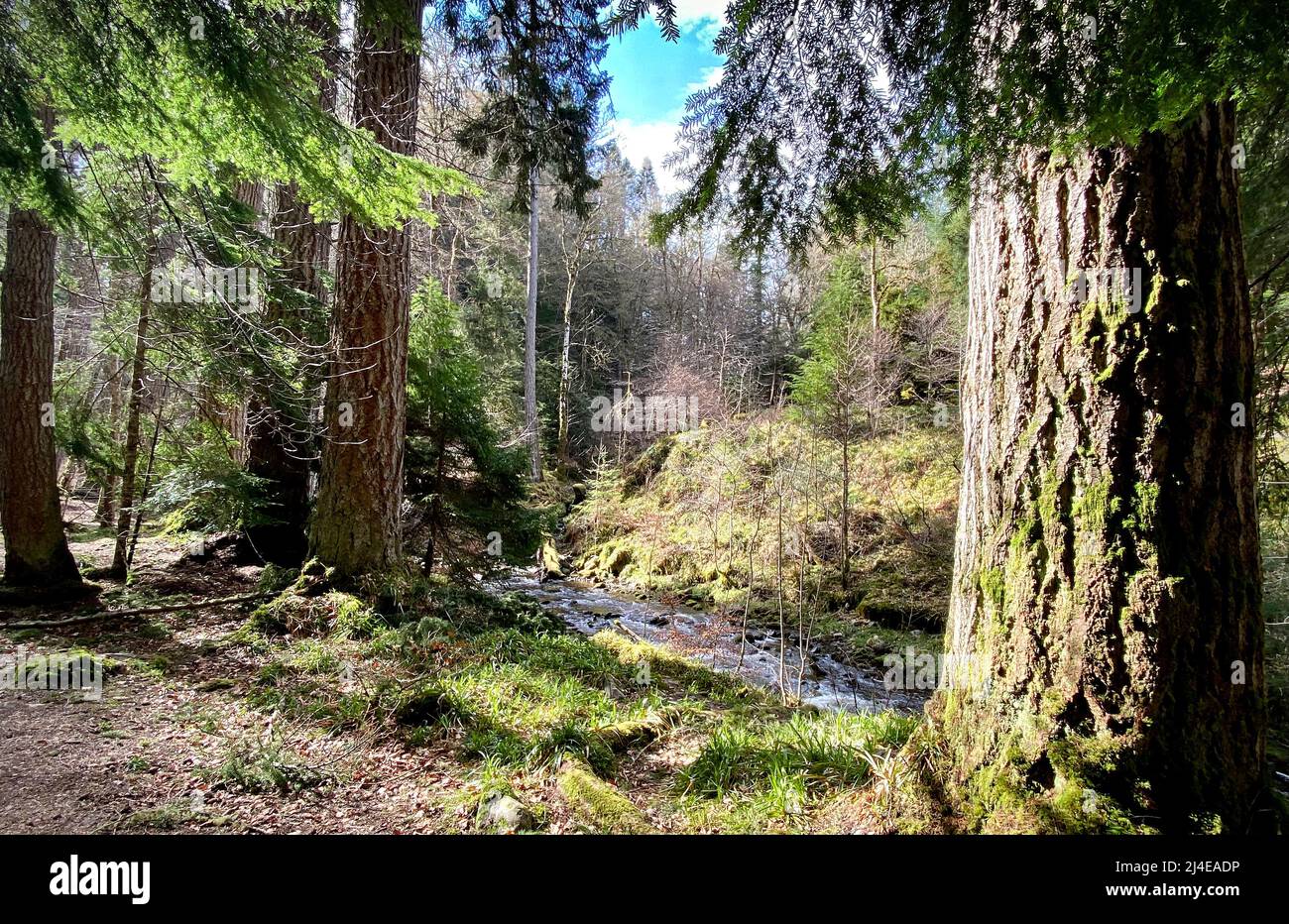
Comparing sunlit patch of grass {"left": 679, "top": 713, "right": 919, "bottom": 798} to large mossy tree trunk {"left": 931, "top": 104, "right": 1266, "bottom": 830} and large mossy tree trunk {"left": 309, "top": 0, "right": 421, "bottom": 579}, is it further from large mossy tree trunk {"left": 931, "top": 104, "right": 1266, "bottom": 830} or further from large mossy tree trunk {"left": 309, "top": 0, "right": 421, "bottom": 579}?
large mossy tree trunk {"left": 309, "top": 0, "right": 421, "bottom": 579}

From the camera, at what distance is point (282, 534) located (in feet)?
23.2

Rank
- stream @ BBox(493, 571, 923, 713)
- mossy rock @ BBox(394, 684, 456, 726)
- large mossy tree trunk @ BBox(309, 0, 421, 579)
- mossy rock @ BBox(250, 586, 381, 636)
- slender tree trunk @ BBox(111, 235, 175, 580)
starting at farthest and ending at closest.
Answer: stream @ BBox(493, 571, 923, 713)
slender tree trunk @ BBox(111, 235, 175, 580)
large mossy tree trunk @ BBox(309, 0, 421, 579)
mossy rock @ BBox(250, 586, 381, 636)
mossy rock @ BBox(394, 684, 456, 726)

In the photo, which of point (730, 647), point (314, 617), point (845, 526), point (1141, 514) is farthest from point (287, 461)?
point (845, 526)

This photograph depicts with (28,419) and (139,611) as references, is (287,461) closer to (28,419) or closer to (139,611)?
(28,419)

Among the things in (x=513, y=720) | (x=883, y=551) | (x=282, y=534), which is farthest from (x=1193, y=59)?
(x=883, y=551)

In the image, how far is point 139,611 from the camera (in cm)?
493

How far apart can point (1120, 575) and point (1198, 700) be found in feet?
1.53

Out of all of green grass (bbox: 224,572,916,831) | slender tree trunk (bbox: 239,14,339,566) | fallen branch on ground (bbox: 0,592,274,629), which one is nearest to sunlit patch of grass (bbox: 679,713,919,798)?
green grass (bbox: 224,572,916,831)

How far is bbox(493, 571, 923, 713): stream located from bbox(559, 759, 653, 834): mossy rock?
11.9 feet

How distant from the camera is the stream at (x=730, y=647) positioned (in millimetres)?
6945

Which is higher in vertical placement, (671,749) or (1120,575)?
(1120,575)

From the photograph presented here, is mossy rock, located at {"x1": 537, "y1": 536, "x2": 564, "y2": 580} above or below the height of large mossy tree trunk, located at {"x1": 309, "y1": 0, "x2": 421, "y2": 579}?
below

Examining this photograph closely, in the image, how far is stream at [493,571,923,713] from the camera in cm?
695
